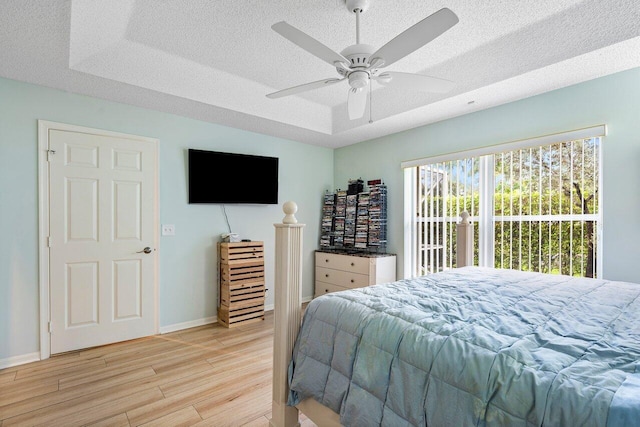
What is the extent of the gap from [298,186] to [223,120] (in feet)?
4.69

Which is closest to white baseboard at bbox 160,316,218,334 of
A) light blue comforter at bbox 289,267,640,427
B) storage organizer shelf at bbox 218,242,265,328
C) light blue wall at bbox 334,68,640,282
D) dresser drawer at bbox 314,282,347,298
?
storage organizer shelf at bbox 218,242,265,328

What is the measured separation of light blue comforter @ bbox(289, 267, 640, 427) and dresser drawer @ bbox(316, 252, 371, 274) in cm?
202

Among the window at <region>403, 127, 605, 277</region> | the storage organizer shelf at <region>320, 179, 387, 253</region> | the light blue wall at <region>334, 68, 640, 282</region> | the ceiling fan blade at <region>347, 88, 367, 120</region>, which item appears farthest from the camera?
→ the storage organizer shelf at <region>320, 179, 387, 253</region>

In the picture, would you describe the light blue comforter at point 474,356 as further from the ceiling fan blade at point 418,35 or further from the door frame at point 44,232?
the door frame at point 44,232

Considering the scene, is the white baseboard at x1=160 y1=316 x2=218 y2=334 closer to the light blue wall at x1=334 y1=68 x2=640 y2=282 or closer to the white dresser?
the white dresser

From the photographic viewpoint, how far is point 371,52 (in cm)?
183

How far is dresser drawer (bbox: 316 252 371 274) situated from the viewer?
399 cm

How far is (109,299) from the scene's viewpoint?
3096 millimetres

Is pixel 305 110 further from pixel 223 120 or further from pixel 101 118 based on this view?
pixel 101 118

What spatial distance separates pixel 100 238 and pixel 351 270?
2.84m

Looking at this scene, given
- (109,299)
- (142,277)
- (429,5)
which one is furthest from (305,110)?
(109,299)

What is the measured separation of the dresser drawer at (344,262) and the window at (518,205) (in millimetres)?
595

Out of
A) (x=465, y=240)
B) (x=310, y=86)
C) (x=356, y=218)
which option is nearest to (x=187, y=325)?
(x=356, y=218)

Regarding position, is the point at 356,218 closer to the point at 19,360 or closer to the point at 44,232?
the point at 44,232
